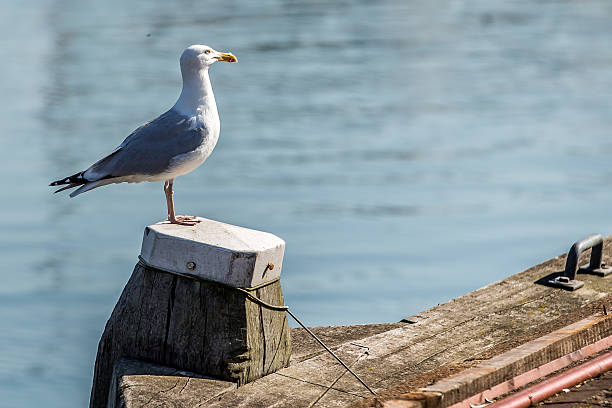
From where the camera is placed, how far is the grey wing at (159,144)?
4.23m

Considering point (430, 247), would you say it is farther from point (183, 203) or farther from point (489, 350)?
point (489, 350)

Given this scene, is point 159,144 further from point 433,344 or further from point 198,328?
point 433,344

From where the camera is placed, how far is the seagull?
4238mm

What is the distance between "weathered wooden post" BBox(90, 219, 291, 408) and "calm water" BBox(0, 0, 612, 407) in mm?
3639

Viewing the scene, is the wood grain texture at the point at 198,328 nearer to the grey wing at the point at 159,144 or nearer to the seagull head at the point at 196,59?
the grey wing at the point at 159,144

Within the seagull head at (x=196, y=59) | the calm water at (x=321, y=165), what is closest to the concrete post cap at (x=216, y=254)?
the seagull head at (x=196, y=59)

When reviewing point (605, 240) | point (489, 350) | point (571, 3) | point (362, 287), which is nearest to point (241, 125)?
point (362, 287)

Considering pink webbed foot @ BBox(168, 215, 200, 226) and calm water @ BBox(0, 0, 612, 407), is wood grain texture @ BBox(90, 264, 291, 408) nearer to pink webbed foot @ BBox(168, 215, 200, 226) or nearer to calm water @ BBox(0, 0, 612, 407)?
pink webbed foot @ BBox(168, 215, 200, 226)

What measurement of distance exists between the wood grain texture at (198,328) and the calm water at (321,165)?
3587mm

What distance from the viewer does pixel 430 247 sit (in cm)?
973

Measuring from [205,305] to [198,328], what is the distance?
10 centimetres

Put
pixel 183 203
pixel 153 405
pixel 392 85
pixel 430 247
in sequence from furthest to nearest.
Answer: pixel 392 85
pixel 183 203
pixel 430 247
pixel 153 405

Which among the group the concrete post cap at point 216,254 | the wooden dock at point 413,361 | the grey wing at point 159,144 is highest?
the grey wing at point 159,144

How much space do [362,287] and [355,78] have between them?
31.0ft
